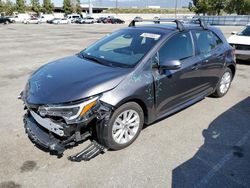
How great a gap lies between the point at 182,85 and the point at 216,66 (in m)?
1.32

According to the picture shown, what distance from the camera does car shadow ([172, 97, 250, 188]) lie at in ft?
10.0

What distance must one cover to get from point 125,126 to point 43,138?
1122mm

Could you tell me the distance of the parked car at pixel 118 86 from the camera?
3127mm

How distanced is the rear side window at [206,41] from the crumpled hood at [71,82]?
1911 millimetres

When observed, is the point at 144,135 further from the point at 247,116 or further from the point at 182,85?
the point at 247,116

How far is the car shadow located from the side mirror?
4.16ft

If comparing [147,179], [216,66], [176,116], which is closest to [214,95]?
[216,66]

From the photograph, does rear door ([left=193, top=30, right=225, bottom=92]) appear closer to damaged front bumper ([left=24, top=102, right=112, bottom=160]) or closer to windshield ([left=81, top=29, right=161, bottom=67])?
windshield ([left=81, top=29, right=161, bottom=67])

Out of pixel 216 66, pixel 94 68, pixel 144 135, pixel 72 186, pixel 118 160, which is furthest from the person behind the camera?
pixel 216 66

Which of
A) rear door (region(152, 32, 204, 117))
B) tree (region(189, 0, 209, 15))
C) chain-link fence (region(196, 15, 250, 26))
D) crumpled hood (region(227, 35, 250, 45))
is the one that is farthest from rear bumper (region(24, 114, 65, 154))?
tree (region(189, 0, 209, 15))

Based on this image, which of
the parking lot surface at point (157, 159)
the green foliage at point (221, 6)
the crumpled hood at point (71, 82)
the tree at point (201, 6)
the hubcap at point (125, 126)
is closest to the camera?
the parking lot surface at point (157, 159)

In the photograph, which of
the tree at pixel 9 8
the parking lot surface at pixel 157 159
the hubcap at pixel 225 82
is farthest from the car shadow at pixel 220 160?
the tree at pixel 9 8

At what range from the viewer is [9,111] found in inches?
193

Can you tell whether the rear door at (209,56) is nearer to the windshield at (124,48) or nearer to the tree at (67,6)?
the windshield at (124,48)
